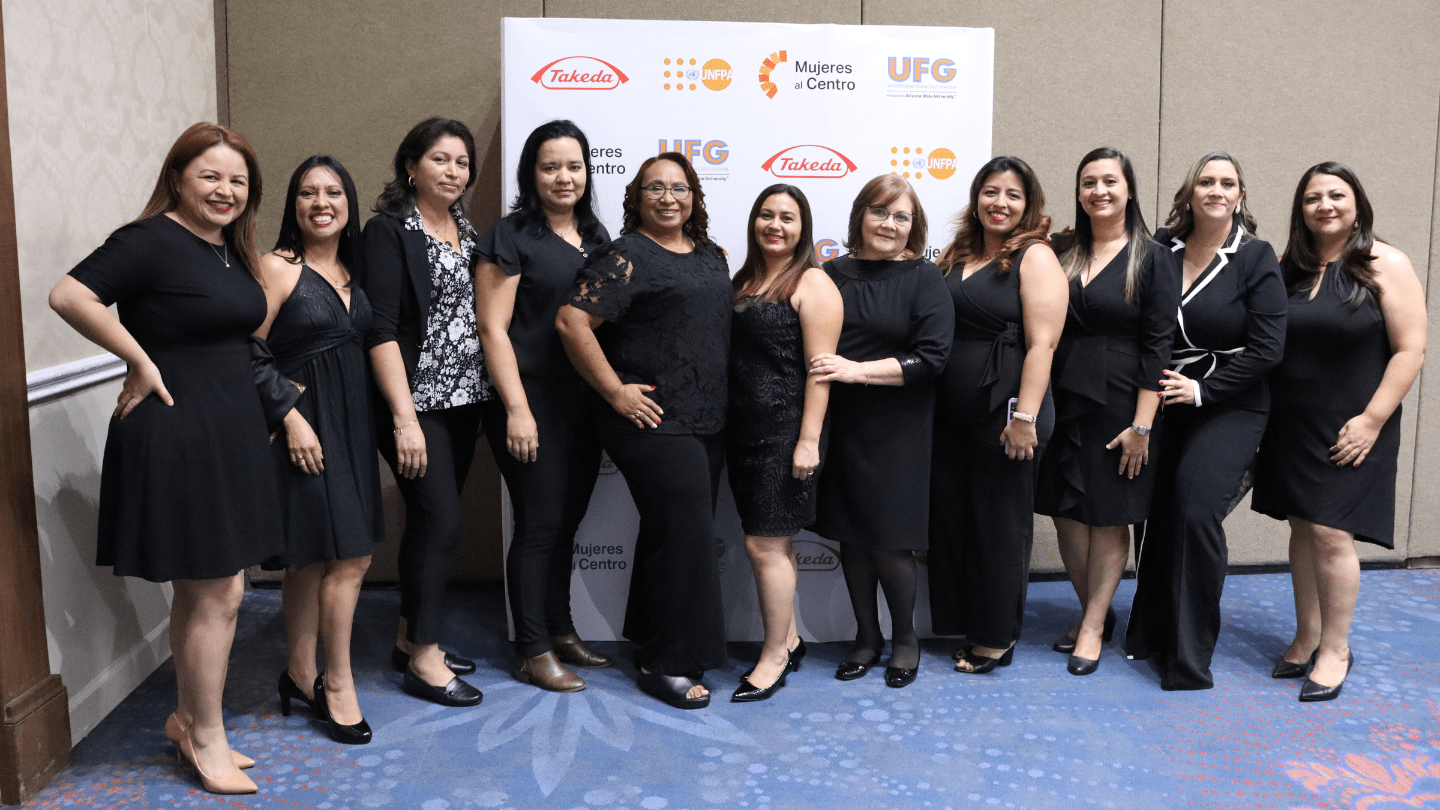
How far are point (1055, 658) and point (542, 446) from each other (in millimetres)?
1856

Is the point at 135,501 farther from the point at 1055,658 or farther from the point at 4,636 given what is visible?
the point at 1055,658

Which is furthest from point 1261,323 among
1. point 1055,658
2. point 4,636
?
point 4,636

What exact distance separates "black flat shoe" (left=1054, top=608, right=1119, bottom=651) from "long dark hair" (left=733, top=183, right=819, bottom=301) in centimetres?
158

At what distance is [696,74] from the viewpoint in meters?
3.34

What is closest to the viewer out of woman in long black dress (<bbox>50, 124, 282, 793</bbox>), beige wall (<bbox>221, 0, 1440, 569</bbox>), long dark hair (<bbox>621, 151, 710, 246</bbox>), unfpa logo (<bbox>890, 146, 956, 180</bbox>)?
woman in long black dress (<bbox>50, 124, 282, 793</bbox>)

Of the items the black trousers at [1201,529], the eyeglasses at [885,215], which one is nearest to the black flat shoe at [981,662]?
the black trousers at [1201,529]

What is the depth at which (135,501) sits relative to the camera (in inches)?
90.3

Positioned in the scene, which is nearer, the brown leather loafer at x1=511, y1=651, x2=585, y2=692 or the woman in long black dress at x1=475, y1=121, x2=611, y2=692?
the woman in long black dress at x1=475, y1=121, x2=611, y2=692

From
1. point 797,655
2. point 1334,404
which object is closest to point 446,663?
point 797,655

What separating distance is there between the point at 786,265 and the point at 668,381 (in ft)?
1.68

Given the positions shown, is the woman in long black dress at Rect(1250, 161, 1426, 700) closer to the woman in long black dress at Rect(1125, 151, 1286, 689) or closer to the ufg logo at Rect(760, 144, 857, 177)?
the woman in long black dress at Rect(1125, 151, 1286, 689)

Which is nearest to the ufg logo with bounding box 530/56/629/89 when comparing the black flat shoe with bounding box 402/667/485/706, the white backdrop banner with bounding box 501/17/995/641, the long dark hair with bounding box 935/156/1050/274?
the white backdrop banner with bounding box 501/17/995/641

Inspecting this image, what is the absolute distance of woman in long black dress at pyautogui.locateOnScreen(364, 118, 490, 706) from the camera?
2.77 metres

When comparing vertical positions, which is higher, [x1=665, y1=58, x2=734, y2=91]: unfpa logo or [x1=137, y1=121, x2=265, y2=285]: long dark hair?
[x1=665, y1=58, x2=734, y2=91]: unfpa logo
